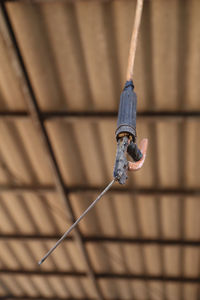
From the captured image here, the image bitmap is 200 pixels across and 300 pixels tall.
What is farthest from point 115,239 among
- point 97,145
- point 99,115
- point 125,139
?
point 125,139

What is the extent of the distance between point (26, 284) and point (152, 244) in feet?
12.4

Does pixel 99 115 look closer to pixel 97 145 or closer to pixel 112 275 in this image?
pixel 97 145

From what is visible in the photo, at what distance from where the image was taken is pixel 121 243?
695cm

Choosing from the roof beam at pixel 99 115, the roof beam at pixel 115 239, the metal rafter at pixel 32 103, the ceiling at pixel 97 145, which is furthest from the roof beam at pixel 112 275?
the roof beam at pixel 99 115

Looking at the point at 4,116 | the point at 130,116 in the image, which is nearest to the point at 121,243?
the point at 4,116

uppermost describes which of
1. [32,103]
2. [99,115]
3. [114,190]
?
[114,190]

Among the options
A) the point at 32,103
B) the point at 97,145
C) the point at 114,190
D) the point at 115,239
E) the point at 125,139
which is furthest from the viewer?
the point at 115,239

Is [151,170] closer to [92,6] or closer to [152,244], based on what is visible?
[152,244]

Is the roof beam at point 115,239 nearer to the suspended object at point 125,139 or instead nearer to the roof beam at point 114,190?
the roof beam at point 114,190

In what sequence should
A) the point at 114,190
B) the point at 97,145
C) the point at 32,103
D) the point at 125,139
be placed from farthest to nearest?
the point at 114,190 < the point at 97,145 < the point at 32,103 < the point at 125,139

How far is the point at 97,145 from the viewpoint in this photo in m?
5.21

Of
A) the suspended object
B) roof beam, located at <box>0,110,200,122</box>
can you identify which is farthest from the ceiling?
the suspended object

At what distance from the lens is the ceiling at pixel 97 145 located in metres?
3.97

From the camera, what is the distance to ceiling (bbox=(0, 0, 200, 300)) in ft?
13.0
